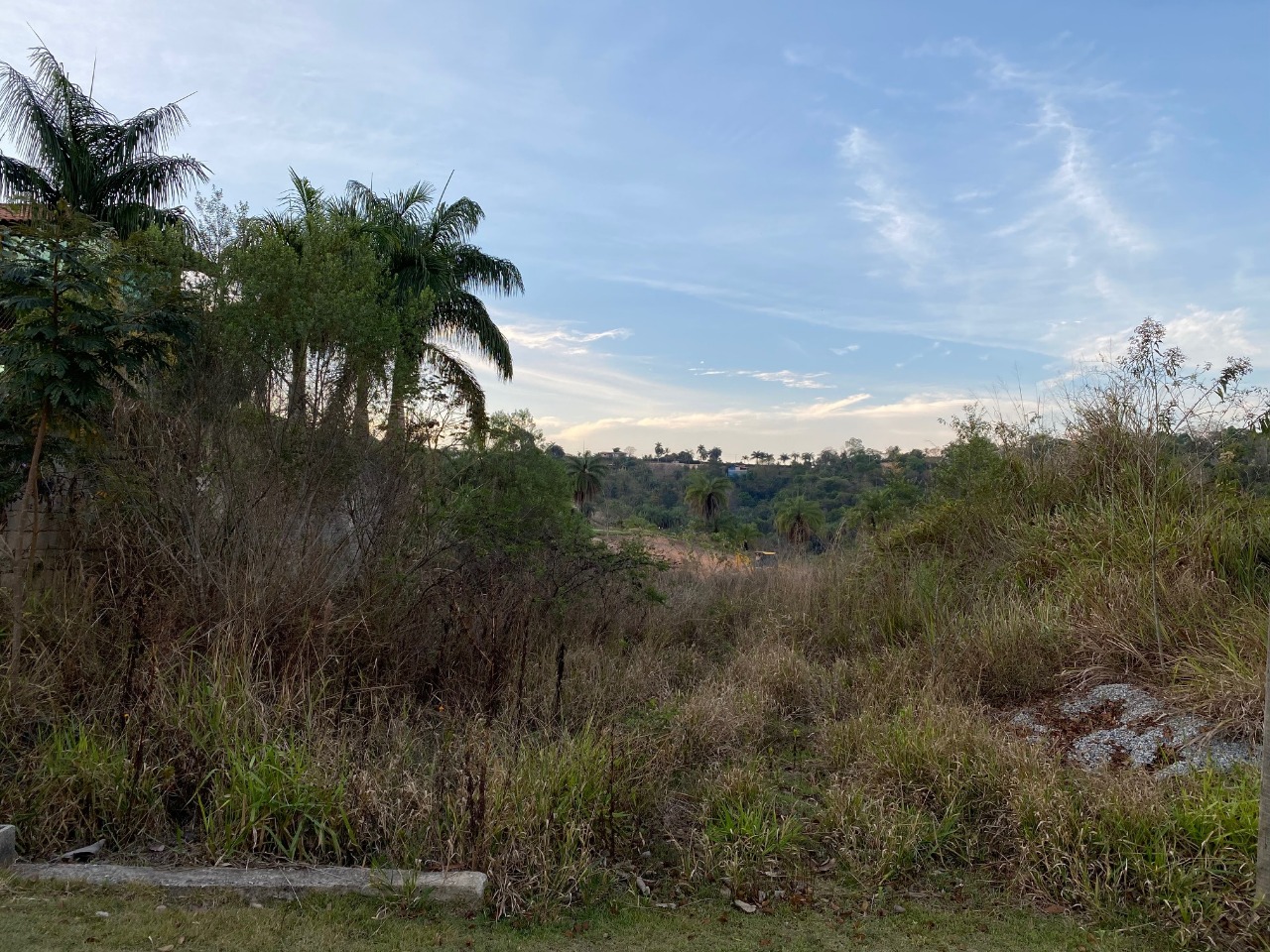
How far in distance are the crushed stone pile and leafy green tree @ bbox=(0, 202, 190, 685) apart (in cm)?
623

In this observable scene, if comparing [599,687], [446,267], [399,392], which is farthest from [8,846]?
[446,267]

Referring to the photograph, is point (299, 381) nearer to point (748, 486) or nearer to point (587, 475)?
point (587, 475)

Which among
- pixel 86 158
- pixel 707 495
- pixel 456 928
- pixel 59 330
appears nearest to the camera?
pixel 456 928

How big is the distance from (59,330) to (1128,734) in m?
7.05

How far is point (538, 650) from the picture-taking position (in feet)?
23.6

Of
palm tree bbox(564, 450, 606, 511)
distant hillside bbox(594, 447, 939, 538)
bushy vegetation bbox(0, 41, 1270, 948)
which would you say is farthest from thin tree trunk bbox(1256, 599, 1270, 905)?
palm tree bbox(564, 450, 606, 511)

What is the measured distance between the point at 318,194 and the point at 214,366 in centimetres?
1233

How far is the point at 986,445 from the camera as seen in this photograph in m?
10.7

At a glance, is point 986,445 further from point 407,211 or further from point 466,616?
point 407,211

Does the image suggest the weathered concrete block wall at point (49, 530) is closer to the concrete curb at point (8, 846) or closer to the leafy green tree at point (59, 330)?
the leafy green tree at point (59, 330)

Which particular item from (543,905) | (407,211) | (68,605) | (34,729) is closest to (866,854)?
(543,905)

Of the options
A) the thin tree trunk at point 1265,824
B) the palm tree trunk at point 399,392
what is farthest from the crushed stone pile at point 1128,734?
the palm tree trunk at point 399,392

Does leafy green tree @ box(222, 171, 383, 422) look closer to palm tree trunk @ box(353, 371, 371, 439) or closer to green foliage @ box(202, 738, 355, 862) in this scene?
palm tree trunk @ box(353, 371, 371, 439)

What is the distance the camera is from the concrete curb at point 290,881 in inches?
140
